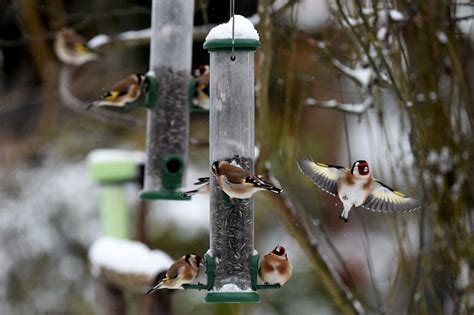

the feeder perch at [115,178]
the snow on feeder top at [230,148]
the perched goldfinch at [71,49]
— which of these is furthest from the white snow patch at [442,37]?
the perched goldfinch at [71,49]

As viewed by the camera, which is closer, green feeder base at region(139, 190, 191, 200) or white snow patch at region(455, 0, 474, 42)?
green feeder base at region(139, 190, 191, 200)

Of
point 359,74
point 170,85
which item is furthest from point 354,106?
point 170,85

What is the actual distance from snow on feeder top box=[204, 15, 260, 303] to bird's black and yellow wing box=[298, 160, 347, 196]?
0.99 feet

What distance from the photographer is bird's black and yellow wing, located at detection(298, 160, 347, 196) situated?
485 cm

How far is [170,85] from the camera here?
6098 millimetres

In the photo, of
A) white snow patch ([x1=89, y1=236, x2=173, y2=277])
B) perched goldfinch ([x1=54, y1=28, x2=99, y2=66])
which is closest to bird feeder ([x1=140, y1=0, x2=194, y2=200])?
white snow patch ([x1=89, y1=236, x2=173, y2=277])

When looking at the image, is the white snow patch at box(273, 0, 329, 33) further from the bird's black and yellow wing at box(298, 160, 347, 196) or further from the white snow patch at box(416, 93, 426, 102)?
the bird's black and yellow wing at box(298, 160, 347, 196)

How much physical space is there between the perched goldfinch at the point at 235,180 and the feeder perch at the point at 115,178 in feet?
8.86

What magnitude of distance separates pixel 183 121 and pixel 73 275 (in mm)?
5467

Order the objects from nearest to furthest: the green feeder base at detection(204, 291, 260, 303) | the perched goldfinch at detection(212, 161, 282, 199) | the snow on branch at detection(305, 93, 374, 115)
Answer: the perched goldfinch at detection(212, 161, 282, 199) < the green feeder base at detection(204, 291, 260, 303) < the snow on branch at detection(305, 93, 374, 115)

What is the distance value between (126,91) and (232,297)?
1472 millimetres

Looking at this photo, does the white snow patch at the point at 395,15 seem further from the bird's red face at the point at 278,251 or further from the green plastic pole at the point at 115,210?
the green plastic pole at the point at 115,210

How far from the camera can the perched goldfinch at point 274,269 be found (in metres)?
4.97

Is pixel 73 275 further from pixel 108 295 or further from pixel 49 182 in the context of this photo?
pixel 108 295
